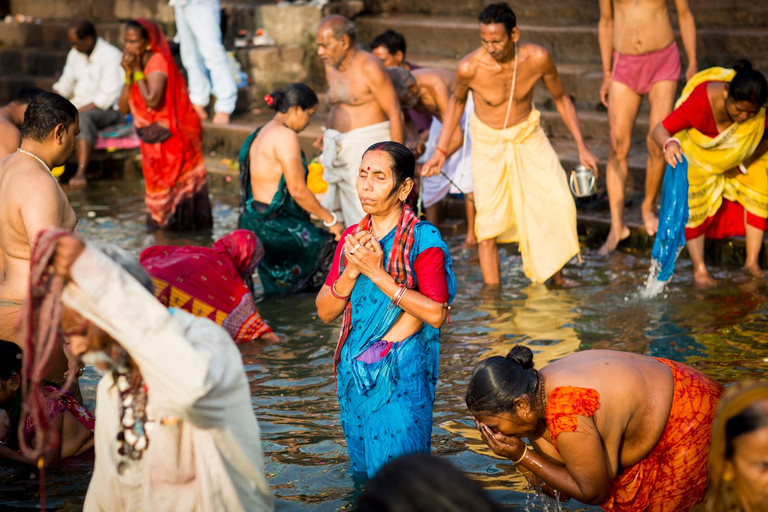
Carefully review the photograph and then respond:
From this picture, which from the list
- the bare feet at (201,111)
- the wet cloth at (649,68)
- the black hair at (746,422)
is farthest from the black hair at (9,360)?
the bare feet at (201,111)

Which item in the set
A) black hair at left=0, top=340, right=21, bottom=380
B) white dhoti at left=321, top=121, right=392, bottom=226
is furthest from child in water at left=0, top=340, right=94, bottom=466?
white dhoti at left=321, top=121, right=392, bottom=226

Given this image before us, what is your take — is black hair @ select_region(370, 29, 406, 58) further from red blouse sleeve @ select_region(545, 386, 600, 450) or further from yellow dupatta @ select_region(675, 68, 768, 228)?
red blouse sleeve @ select_region(545, 386, 600, 450)

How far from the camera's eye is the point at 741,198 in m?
7.18

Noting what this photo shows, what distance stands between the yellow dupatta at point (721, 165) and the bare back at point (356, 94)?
7.68 feet

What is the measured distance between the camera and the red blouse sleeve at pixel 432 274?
382 centimetres

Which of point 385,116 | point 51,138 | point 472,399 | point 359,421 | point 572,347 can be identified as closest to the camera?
point 472,399

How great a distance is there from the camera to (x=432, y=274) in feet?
12.6

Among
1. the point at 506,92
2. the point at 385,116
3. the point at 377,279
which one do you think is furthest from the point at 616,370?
the point at 385,116

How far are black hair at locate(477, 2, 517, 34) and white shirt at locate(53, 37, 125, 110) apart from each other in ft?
20.5

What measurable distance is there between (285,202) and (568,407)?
4214 millimetres

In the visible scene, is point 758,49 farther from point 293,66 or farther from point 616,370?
point 616,370

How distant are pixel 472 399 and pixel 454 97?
4.21m

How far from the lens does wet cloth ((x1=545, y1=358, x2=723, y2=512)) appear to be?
368cm

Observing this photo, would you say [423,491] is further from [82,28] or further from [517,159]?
[82,28]
